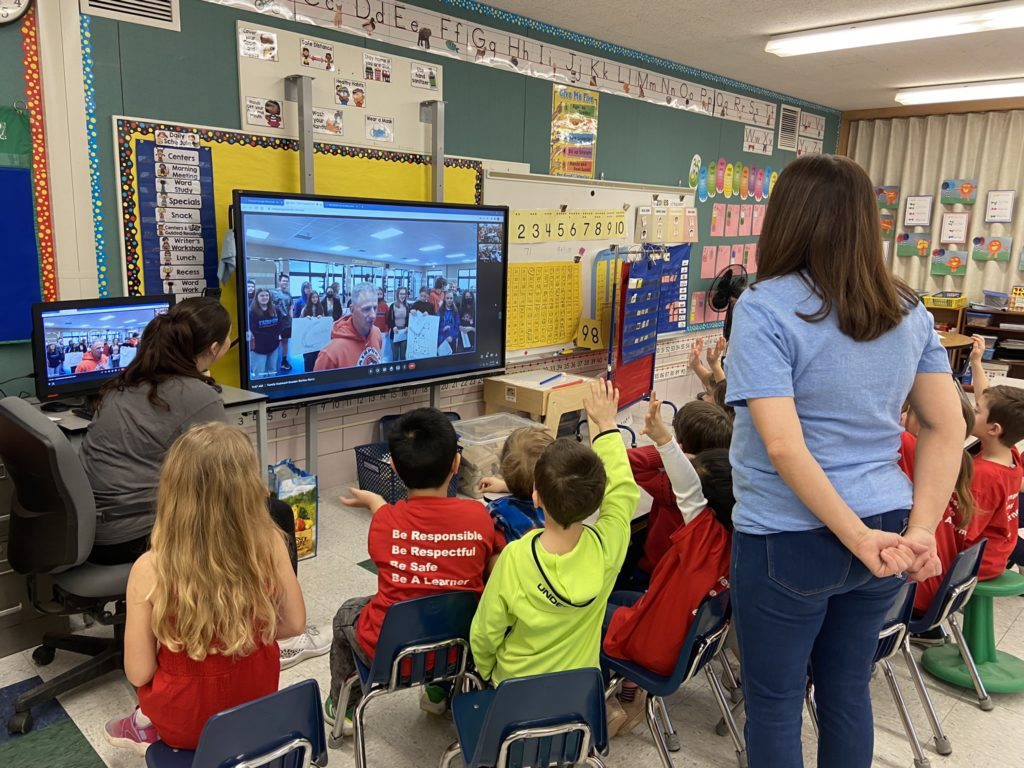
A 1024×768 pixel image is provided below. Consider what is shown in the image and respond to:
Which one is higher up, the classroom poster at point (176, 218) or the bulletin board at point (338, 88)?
the bulletin board at point (338, 88)

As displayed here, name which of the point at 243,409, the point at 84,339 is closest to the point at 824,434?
the point at 243,409

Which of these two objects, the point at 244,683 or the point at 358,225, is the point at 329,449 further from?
the point at 244,683

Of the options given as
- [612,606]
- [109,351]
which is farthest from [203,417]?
[612,606]

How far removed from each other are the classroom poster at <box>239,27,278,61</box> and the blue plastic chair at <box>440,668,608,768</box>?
297 centimetres

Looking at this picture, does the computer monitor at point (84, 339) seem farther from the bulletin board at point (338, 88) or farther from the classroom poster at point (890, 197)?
the classroom poster at point (890, 197)

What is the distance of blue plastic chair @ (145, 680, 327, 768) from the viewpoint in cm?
124

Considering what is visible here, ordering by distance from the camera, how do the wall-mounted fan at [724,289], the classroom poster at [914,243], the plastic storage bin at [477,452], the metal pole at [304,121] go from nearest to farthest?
the metal pole at [304,121]
the plastic storage bin at [477,452]
the wall-mounted fan at [724,289]
the classroom poster at [914,243]

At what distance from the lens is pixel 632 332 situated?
17.0 ft

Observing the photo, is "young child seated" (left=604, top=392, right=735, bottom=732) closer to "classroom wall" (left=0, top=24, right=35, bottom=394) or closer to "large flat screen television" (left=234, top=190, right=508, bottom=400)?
"large flat screen television" (left=234, top=190, right=508, bottom=400)

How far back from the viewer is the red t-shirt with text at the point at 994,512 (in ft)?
7.89

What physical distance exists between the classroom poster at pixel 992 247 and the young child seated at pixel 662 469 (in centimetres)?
606

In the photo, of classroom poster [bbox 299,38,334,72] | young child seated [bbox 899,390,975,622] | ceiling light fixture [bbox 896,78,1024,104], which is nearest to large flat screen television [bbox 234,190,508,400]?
classroom poster [bbox 299,38,334,72]

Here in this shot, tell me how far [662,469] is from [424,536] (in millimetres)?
829

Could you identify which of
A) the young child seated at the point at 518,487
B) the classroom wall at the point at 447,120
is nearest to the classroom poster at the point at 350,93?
the classroom wall at the point at 447,120
